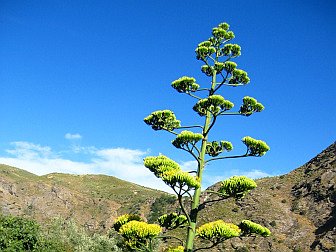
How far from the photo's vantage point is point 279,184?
98812 millimetres

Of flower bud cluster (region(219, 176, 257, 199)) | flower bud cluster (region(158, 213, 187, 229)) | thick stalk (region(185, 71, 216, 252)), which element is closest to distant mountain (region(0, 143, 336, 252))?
flower bud cluster (region(158, 213, 187, 229))

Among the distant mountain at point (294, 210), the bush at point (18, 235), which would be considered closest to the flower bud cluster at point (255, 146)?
the bush at point (18, 235)

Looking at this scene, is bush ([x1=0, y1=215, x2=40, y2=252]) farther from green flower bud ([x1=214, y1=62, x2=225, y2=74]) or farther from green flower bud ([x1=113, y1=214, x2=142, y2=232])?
green flower bud ([x1=214, y1=62, x2=225, y2=74])

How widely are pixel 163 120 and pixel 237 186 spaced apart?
11.7 feet

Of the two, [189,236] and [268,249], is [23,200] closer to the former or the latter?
[268,249]

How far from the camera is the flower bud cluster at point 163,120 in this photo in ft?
45.1

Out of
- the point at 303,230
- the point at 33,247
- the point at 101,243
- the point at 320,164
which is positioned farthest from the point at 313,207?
the point at 33,247

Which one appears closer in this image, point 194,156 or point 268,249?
point 194,156

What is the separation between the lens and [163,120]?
13.8 metres

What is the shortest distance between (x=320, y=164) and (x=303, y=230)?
25778 mm

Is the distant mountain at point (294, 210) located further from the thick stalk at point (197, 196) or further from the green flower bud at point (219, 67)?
the thick stalk at point (197, 196)

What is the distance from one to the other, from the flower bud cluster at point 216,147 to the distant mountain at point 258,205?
2335 cm

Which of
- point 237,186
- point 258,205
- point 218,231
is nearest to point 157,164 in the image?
point 237,186

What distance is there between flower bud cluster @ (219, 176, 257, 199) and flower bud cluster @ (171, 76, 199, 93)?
3780mm
